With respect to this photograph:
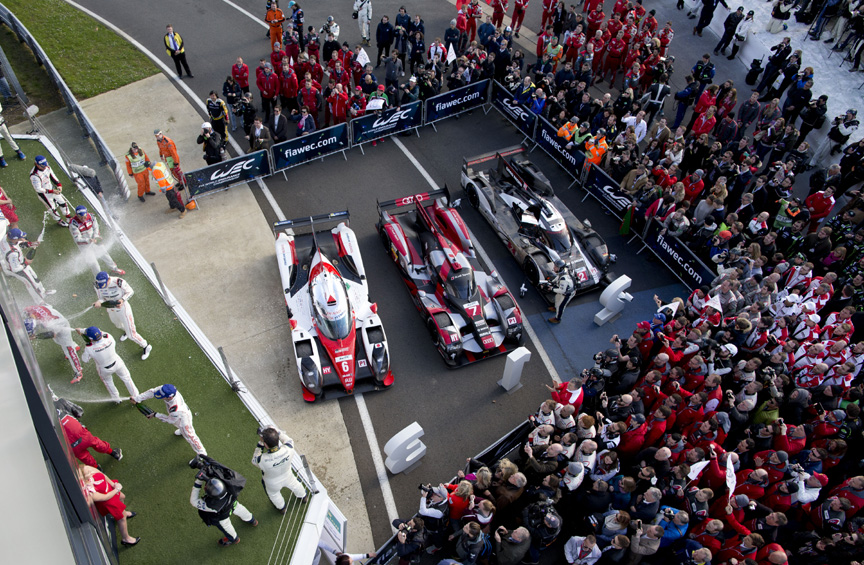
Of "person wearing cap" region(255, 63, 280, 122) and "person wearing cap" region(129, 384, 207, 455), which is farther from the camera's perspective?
"person wearing cap" region(255, 63, 280, 122)

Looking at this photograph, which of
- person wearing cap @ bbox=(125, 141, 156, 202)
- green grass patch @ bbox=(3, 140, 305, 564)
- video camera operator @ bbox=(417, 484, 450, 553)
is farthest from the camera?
person wearing cap @ bbox=(125, 141, 156, 202)

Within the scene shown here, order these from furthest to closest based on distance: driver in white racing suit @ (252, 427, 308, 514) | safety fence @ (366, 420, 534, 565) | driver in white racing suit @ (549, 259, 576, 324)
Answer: driver in white racing suit @ (549, 259, 576, 324), safety fence @ (366, 420, 534, 565), driver in white racing suit @ (252, 427, 308, 514)

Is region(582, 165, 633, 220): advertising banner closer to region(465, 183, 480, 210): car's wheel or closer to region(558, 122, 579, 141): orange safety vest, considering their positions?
region(558, 122, 579, 141): orange safety vest

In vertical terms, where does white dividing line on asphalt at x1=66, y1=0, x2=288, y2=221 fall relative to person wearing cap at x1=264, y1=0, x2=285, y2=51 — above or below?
below

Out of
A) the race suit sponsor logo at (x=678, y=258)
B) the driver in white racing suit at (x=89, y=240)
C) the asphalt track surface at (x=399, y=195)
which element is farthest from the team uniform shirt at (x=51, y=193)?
the race suit sponsor logo at (x=678, y=258)

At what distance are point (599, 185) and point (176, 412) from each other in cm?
1202

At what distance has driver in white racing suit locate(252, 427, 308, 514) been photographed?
8484 mm

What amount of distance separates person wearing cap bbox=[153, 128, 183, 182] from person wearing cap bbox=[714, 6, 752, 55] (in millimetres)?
19012

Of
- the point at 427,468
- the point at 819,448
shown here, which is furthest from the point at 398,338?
the point at 819,448

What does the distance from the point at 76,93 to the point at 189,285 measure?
31.8 feet

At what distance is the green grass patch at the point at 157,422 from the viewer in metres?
9.23

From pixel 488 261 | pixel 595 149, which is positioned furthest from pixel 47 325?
pixel 595 149

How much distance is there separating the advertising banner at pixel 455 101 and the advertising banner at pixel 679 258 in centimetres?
745

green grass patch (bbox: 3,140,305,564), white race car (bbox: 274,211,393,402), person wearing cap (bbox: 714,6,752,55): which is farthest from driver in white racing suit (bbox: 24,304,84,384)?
person wearing cap (bbox: 714,6,752,55)
